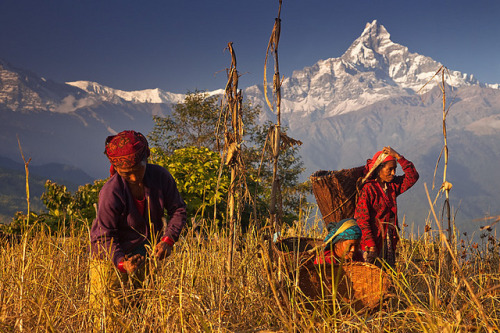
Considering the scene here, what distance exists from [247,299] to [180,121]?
2197 centimetres

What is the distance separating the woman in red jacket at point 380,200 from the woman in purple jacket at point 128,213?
186cm

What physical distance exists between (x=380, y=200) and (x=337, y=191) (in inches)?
16.7

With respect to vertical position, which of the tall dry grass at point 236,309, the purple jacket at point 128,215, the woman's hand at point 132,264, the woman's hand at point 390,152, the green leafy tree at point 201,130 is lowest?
the tall dry grass at point 236,309

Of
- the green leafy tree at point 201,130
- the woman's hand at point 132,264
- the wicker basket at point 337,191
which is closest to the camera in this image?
the woman's hand at point 132,264

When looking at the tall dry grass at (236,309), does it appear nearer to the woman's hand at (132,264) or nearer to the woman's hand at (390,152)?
the woman's hand at (132,264)

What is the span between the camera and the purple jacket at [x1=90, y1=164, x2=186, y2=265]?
276 centimetres

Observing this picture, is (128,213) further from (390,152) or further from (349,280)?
(390,152)

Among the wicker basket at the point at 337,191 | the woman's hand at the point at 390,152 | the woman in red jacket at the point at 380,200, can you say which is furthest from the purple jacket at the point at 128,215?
the woman's hand at the point at 390,152

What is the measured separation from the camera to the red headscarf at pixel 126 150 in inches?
103

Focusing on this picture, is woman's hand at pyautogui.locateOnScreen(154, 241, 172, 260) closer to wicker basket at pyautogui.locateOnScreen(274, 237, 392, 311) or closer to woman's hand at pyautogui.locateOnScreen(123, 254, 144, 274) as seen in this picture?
woman's hand at pyautogui.locateOnScreen(123, 254, 144, 274)

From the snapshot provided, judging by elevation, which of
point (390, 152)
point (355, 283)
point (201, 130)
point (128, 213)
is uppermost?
point (201, 130)

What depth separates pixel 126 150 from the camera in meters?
2.62

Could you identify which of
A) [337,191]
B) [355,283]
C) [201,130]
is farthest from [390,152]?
[201,130]

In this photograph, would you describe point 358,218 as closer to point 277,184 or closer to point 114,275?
point 277,184
